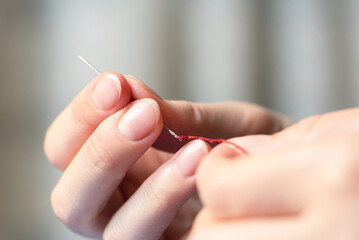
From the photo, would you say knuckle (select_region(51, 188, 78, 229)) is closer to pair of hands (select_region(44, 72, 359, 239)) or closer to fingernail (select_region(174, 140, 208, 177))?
pair of hands (select_region(44, 72, 359, 239))

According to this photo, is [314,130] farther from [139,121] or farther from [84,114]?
[84,114]

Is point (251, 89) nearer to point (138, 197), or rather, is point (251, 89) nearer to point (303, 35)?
point (303, 35)

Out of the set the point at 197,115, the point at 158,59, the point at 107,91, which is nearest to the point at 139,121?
the point at 107,91

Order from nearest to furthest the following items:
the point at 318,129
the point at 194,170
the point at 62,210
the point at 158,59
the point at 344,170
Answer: the point at 344,170
the point at 318,129
the point at 194,170
the point at 62,210
the point at 158,59

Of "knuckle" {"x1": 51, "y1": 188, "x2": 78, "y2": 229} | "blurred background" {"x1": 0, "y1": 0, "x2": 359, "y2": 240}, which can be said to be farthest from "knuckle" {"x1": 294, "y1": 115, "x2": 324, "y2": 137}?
"blurred background" {"x1": 0, "y1": 0, "x2": 359, "y2": 240}

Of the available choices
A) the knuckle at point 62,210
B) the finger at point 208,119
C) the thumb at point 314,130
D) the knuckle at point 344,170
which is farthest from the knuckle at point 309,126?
the knuckle at point 62,210

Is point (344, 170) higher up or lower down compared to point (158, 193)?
higher up

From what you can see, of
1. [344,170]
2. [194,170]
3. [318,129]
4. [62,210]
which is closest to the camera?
[344,170]
